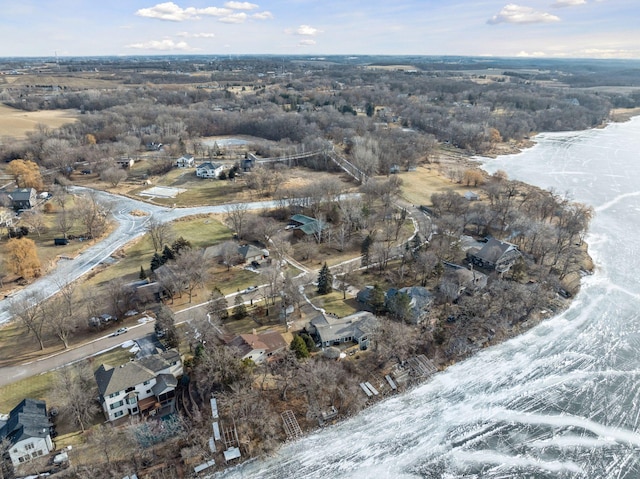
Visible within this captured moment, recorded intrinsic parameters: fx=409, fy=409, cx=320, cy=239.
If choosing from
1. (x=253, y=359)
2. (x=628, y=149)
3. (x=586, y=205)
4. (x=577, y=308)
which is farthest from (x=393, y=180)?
(x=628, y=149)

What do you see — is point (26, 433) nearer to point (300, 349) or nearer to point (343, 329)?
point (300, 349)

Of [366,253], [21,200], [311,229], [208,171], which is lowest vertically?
[366,253]

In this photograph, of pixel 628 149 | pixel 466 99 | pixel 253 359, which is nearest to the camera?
pixel 253 359

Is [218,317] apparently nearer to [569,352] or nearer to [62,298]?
[62,298]

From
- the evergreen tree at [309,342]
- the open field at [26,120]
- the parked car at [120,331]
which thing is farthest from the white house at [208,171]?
the open field at [26,120]

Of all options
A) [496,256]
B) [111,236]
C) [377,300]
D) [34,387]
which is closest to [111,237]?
[111,236]

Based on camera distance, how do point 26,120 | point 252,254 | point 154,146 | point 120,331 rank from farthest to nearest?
1. point 26,120
2. point 154,146
3. point 252,254
4. point 120,331

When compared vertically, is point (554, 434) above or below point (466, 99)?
below
